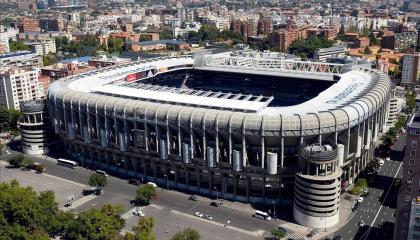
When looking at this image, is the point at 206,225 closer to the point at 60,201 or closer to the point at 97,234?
the point at 97,234

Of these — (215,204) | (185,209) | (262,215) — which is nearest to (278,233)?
(262,215)

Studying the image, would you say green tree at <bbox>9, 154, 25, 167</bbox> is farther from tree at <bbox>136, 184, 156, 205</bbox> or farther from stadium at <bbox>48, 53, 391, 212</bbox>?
tree at <bbox>136, 184, 156, 205</bbox>

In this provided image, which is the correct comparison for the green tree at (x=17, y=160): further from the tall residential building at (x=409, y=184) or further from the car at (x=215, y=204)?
the tall residential building at (x=409, y=184)

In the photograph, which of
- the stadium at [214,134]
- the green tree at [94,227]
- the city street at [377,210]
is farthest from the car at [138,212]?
the city street at [377,210]

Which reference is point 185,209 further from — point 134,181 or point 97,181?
point 97,181

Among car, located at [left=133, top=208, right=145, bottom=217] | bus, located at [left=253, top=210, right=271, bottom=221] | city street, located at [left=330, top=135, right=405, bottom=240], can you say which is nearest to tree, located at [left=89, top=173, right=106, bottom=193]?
car, located at [left=133, top=208, right=145, bottom=217]

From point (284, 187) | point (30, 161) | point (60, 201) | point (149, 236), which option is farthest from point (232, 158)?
point (30, 161)
